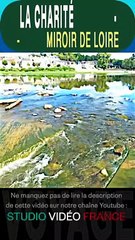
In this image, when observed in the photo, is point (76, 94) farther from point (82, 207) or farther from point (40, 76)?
point (82, 207)

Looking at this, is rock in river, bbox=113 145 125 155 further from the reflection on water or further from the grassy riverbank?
the grassy riverbank

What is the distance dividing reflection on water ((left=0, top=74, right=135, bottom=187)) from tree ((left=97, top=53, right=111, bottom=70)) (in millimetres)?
62

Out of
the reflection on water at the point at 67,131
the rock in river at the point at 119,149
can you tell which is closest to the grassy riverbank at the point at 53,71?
the reflection on water at the point at 67,131

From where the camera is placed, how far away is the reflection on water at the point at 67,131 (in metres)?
1.91

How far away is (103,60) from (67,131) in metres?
0.39

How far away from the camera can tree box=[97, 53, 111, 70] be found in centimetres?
190

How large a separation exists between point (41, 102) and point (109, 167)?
458 millimetres

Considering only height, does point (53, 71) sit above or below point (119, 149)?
above

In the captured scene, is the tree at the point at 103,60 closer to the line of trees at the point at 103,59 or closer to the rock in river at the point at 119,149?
the line of trees at the point at 103,59

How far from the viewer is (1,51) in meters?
1.88

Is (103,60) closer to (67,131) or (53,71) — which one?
(53,71)

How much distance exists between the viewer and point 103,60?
1912 millimetres

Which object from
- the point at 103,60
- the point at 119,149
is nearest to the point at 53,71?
the point at 103,60

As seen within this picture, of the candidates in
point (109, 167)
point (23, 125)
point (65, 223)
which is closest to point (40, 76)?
point (23, 125)
